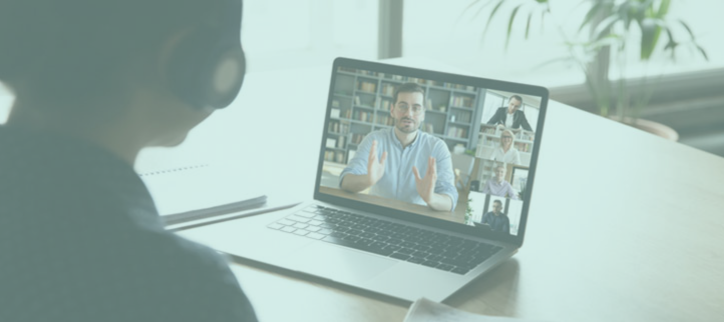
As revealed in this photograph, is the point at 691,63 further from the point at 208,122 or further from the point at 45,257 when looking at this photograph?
the point at 45,257

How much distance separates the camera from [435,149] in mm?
1061

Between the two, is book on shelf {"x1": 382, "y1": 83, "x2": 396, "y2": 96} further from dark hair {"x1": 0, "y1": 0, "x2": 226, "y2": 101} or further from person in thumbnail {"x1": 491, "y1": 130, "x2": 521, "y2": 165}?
dark hair {"x1": 0, "y1": 0, "x2": 226, "y2": 101}

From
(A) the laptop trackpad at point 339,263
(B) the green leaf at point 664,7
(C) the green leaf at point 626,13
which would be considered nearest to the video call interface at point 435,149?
(A) the laptop trackpad at point 339,263

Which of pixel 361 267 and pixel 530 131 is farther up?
pixel 530 131

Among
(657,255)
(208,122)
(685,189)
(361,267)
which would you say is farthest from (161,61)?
(208,122)

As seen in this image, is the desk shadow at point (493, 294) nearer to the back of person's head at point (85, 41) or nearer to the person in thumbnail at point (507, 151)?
the person in thumbnail at point (507, 151)

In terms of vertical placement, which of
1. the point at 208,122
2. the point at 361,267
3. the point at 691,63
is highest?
the point at 691,63

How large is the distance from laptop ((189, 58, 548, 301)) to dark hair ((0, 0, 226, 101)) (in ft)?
1.74

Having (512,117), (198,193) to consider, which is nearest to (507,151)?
(512,117)

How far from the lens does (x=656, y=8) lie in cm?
294

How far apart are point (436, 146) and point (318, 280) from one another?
27cm

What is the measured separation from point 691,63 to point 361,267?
364 centimetres

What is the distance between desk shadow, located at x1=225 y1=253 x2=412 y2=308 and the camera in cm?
88

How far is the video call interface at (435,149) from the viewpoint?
103 centimetres
